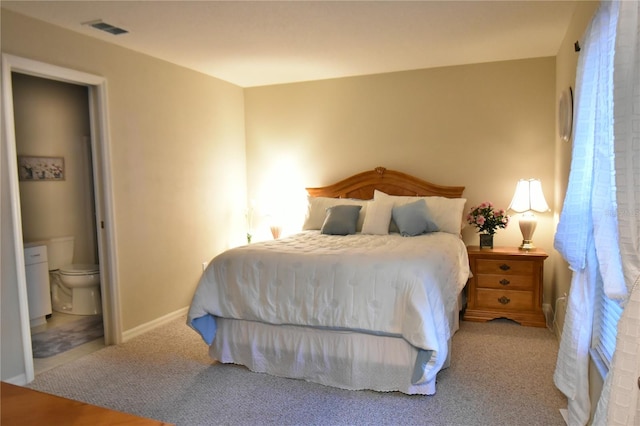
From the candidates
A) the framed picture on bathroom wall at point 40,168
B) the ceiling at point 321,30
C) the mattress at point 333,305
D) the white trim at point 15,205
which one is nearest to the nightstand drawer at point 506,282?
the mattress at point 333,305

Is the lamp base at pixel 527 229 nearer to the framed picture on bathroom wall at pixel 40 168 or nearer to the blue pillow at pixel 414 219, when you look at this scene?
the blue pillow at pixel 414 219

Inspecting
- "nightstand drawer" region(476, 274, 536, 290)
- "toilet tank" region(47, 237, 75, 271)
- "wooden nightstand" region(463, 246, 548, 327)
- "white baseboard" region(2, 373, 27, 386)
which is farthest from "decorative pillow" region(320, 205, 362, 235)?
"toilet tank" region(47, 237, 75, 271)

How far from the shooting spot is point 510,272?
399 cm

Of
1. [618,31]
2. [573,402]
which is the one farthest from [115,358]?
[618,31]

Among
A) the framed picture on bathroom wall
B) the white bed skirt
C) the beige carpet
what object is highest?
the framed picture on bathroom wall

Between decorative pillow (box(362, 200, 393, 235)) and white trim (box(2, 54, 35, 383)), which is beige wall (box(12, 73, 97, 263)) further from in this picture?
decorative pillow (box(362, 200, 393, 235))

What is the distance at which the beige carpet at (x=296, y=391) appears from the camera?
248cm

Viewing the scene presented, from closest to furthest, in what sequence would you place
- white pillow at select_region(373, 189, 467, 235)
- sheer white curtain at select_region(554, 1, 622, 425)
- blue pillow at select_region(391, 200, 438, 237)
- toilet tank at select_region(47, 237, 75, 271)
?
sheer white curtain at select_region(554, 1, 622, 425), blue pillow at select_region(391, 200, 438, 237), white pillow at select_region(373, 189, 467, 235), toilet tank at select_region(47, 237, 75, 271)

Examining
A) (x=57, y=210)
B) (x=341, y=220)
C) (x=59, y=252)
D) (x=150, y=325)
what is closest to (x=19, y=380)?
(x=150, y=325)

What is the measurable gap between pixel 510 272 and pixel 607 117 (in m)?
2.29

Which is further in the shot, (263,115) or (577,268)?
(263,115)

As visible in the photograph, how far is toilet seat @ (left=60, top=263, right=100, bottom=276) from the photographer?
4.27 metres

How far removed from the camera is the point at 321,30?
11.2 ft

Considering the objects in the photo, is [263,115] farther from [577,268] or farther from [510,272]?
[577,268]
